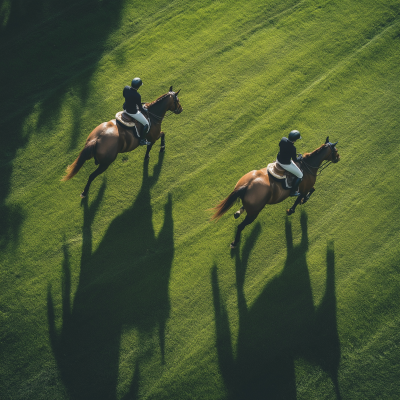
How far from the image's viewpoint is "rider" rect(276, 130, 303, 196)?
23.6ft

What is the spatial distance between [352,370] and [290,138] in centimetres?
576

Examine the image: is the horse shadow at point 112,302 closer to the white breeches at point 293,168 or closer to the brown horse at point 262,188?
the brown horse at point 262,188

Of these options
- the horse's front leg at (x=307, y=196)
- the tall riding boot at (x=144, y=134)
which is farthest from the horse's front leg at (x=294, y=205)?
the tall riding boot at (x=144, y=134)

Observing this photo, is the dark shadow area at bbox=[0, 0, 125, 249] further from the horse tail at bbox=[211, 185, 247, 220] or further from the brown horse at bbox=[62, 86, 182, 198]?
the horse tail at bbox=[211, 185, 247, 220]

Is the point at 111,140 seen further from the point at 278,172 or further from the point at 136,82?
the point at 278,172

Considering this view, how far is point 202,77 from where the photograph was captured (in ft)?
35.8

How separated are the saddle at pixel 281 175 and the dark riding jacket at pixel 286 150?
0.20m

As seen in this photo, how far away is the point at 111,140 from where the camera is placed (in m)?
7.93

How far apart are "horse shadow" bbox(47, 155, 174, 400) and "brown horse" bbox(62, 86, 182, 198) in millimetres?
1375

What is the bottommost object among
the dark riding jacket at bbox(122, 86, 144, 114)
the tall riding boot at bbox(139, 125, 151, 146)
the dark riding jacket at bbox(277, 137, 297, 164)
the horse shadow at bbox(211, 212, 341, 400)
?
the horse shadow at bbox(211, 212, 341, 400)

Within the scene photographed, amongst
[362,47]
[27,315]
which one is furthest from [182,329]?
[362,47]

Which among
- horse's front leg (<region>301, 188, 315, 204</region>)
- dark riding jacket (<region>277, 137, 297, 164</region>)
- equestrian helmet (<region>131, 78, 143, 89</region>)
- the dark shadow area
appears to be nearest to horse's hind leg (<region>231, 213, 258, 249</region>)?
dark riding jacket (<region>277, 137, 297, 164</region>)

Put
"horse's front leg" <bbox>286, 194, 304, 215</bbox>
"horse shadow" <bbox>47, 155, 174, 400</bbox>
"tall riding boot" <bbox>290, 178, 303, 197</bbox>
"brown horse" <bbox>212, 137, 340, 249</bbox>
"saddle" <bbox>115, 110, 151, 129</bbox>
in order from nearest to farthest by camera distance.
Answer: "horse shadow" <bbox>47, 155, 174, 400</bbox>
"brown horse" <bbox>212, 137, 340, 249</bbox>
"tall riding boot" <bbox>290, 178, 303, 197</bbox>
"saddle" <bbox>115, 110, 151, 129</bbox>
"horse's front leg" <bbox>286, 194, 304, 215</bbox>

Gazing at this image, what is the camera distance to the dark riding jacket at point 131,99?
784 centimetres
